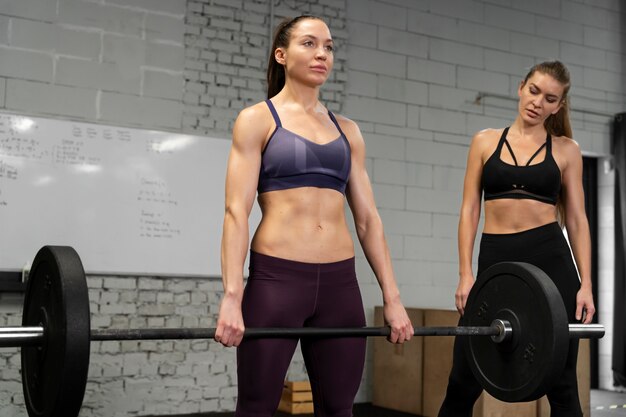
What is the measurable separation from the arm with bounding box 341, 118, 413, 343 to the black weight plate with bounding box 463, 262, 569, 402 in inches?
14.3

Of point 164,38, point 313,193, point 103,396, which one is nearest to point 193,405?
point 103,396

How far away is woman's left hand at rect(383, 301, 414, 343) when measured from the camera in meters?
2.31

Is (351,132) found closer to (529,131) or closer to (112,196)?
(529,131)

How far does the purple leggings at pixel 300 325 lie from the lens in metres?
2.14

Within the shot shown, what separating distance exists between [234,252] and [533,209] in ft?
4.08

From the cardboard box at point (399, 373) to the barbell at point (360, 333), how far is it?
245 cm

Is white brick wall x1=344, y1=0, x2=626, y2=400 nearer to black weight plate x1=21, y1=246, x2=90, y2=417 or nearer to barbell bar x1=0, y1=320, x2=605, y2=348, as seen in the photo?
barbell bar x1=0, y1=320, x2=605, y2=348

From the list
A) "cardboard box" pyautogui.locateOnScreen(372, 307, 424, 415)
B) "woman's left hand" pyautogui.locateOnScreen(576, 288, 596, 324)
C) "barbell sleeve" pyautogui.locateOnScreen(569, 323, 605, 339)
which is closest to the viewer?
"barbell sleeve" pyautogui.locateOnScreen(569, 323, 605, 339)

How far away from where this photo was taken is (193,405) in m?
5.02

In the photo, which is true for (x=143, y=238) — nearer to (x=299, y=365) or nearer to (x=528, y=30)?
(x=299, y=365)

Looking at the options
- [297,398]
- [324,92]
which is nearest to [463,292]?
[297,398]

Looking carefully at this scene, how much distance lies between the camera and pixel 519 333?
2473mm

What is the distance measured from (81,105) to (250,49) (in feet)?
3.78

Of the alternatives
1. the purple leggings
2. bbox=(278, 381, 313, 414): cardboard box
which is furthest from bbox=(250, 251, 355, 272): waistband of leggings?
bbox=(278, 381, 313, 414): cardboard box
